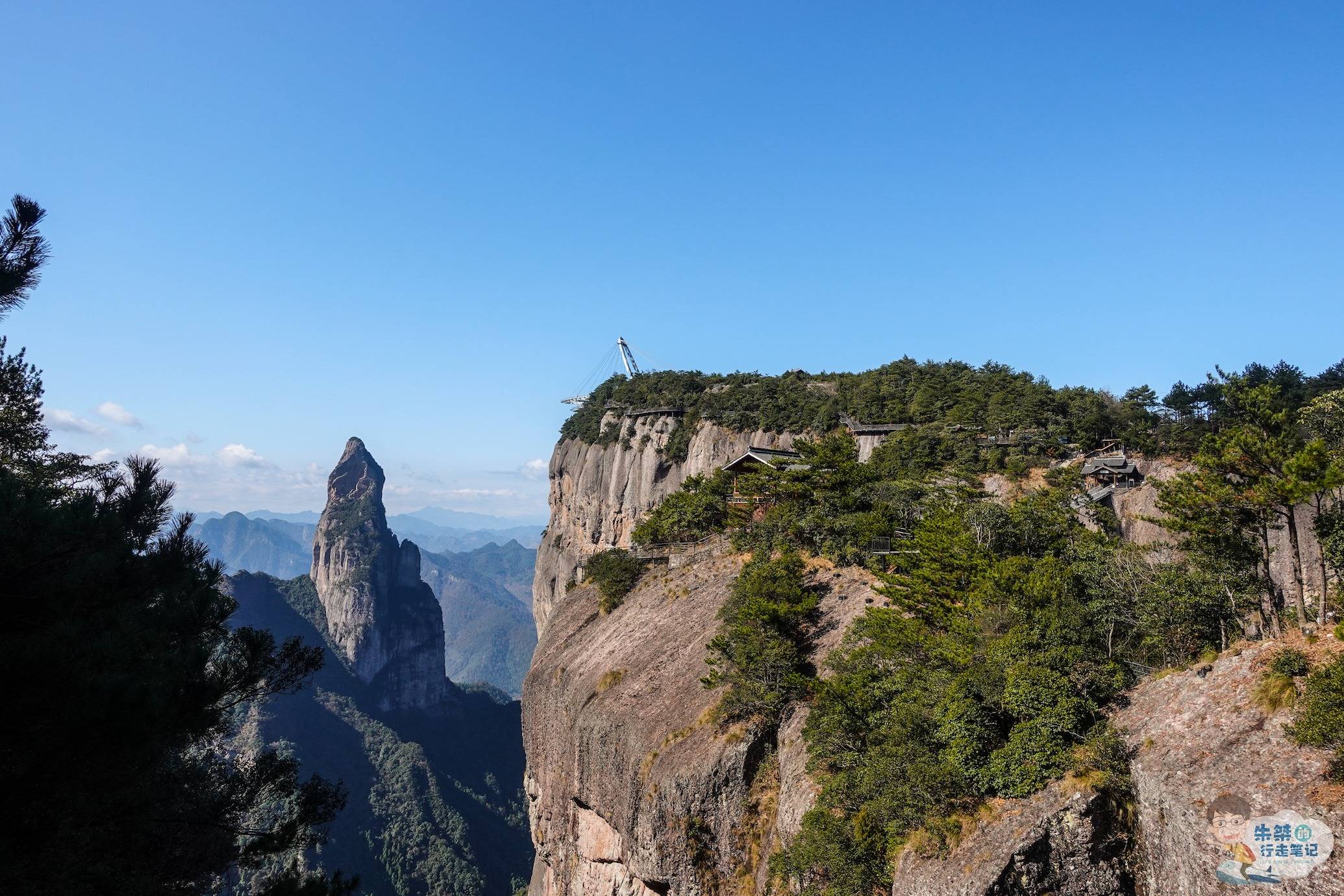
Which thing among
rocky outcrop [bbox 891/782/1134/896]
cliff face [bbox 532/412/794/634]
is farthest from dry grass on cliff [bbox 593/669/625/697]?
cliff face [bbox 532/412/794/634]

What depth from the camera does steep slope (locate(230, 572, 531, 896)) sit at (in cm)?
9406

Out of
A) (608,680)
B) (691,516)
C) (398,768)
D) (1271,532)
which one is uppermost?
(691,516)

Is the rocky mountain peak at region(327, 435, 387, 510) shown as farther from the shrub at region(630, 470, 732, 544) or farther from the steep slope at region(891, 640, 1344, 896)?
the steep slope at region(891, 640, 1344, 896)

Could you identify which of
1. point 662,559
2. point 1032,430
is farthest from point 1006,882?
point 1032,430

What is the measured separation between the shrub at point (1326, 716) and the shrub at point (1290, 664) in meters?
1.07

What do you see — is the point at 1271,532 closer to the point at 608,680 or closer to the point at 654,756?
the point at 654,756

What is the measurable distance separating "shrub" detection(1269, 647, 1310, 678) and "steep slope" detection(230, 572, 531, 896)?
84.5 metres

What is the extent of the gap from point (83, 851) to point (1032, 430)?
43615mm

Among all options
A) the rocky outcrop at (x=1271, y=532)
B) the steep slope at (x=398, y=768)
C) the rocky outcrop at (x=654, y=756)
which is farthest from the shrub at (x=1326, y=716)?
the steep slope at (x=398, y=768)

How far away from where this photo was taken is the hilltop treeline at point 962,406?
39.4 metres

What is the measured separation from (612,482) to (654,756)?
50760 millimetres

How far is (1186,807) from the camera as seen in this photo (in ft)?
35.2

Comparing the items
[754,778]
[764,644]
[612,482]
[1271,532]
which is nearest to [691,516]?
[764,644]

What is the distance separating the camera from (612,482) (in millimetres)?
71125
